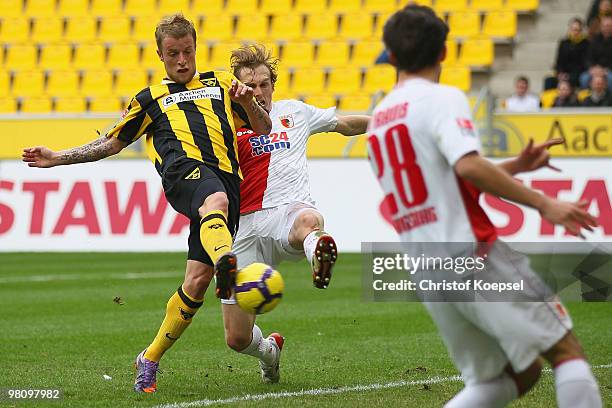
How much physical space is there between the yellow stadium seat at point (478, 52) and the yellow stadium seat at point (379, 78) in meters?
1.34

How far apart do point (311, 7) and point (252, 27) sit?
1268mm

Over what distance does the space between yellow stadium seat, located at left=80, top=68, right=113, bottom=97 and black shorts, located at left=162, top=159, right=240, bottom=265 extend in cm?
1570

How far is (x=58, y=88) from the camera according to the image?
22016 mm

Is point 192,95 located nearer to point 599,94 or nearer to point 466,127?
point 466,127

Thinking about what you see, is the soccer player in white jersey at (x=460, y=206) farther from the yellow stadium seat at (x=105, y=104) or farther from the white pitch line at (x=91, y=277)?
the yellow stadium seat at (x=105, y=104)

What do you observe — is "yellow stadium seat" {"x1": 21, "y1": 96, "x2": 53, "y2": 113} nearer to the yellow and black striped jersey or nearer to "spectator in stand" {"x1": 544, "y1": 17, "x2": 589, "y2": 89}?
"spectator in stand" {"x1": 544, "y1": 17, "x2": 589, "y2": 89}

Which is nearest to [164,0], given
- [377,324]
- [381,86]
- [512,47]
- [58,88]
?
[58,88]

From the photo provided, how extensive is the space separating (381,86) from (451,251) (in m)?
16.1

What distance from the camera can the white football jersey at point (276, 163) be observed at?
711cm

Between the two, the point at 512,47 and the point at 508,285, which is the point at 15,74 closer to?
the point at 512,47

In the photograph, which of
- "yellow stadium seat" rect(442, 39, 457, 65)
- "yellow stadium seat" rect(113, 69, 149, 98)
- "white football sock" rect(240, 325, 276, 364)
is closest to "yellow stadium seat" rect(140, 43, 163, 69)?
"yellow stadium seat" rect(113, 69, 149, 98)

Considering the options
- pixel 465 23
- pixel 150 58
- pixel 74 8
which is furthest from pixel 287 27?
pixel 74 8

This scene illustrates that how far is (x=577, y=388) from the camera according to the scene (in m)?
3.83

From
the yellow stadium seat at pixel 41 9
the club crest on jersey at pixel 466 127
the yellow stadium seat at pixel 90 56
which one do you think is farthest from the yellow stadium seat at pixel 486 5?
the club crest on jersey at pixel 466 127
